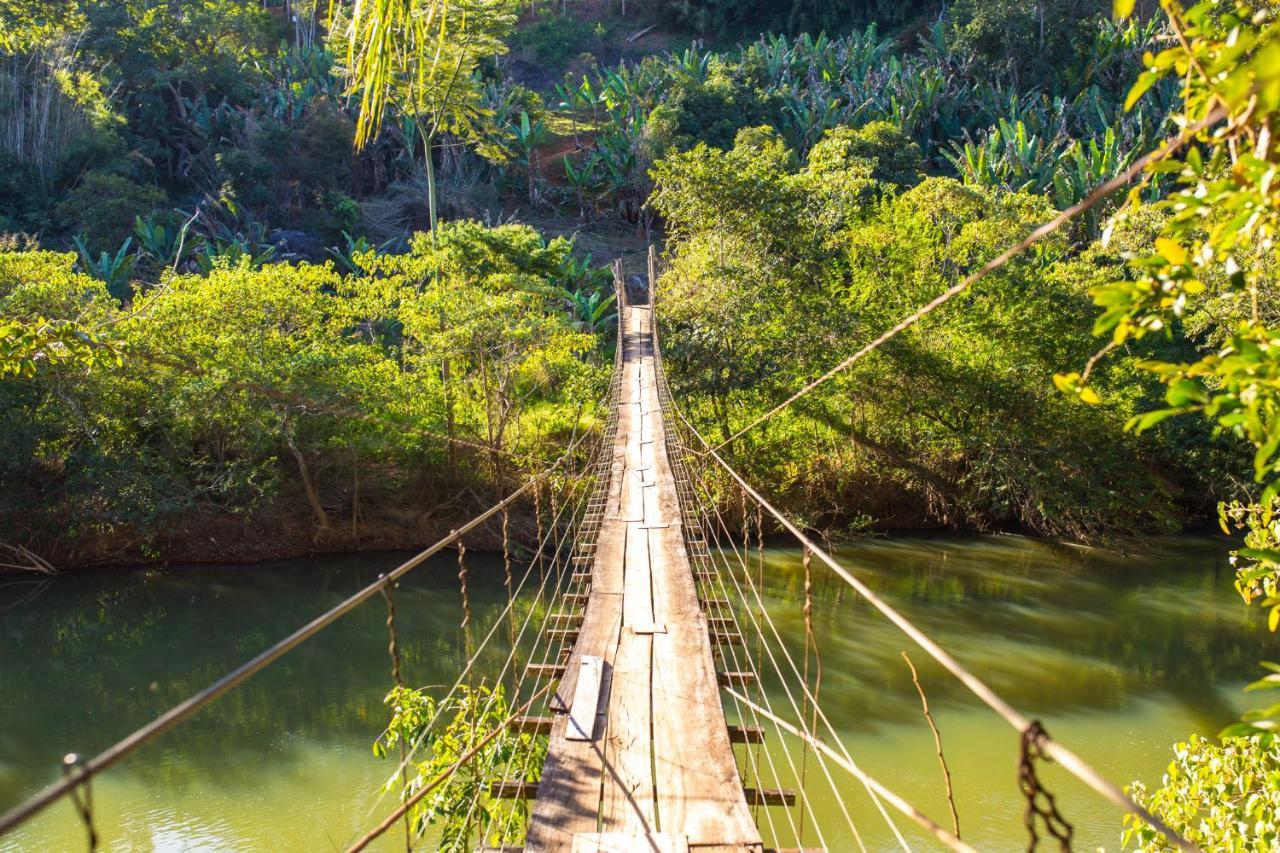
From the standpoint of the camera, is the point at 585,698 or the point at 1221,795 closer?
the point at 585,698

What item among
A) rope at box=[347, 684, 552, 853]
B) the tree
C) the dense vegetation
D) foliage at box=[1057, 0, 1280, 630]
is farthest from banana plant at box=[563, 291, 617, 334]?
foliage at box=[1057, 0, 1280, 630]

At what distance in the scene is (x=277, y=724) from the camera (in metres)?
5.69

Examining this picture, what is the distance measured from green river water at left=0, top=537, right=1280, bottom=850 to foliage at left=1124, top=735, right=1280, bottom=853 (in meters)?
1.33

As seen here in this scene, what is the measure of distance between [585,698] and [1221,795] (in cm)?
159

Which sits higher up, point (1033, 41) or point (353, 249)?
point (1033, 41)

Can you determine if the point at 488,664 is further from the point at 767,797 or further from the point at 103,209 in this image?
the point at 103,209

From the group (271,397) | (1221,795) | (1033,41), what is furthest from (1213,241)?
(1033,41)

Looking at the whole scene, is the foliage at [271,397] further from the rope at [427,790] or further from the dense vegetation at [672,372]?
the rope at [427,790]

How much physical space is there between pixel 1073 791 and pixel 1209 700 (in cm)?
171

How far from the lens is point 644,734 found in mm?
1916

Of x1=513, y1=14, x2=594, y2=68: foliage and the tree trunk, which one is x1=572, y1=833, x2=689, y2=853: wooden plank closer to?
the tree trunk

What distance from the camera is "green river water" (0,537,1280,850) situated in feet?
15.2

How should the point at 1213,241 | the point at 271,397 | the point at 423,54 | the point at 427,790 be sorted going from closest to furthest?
1. the point at 1213,241
2. the point at 423,54
3. the point at 427,790
4. the point at 271,397

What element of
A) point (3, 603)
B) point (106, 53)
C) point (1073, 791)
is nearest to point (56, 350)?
point (1073, 791)
